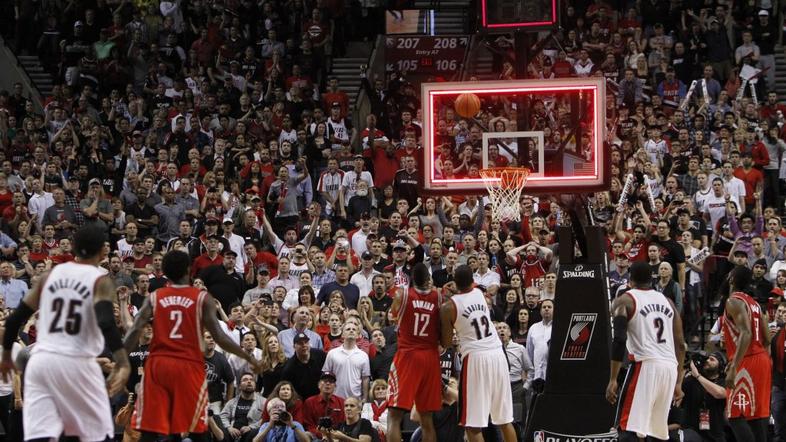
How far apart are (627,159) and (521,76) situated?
720cm

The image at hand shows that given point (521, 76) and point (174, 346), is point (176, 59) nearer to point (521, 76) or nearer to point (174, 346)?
point (521, 76)

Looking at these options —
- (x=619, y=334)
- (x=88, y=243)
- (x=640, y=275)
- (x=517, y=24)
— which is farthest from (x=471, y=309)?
(x=88, y=243)

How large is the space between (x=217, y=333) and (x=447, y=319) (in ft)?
Answer: 8.95

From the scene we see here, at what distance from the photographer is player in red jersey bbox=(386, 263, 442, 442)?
42.1 feet

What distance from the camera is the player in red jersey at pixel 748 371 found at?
1315 centimetres

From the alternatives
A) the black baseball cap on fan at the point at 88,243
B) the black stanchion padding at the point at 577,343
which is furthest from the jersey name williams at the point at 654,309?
the black baseball cap on fan at the point at 88,243

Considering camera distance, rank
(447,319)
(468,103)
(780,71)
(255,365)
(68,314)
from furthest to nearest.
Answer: (780,71), (468,103), (447,319), (255,365), (68,314)

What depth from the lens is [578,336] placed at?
14656 mm

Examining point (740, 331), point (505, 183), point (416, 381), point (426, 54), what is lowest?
point (416, 381)

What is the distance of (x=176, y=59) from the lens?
1056 inches

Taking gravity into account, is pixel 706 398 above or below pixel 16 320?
below

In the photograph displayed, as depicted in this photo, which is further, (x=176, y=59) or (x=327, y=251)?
(x=176, y=59)

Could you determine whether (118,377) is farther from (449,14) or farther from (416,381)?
(449,14)

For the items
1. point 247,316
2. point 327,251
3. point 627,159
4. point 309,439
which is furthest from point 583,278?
point 627,159
